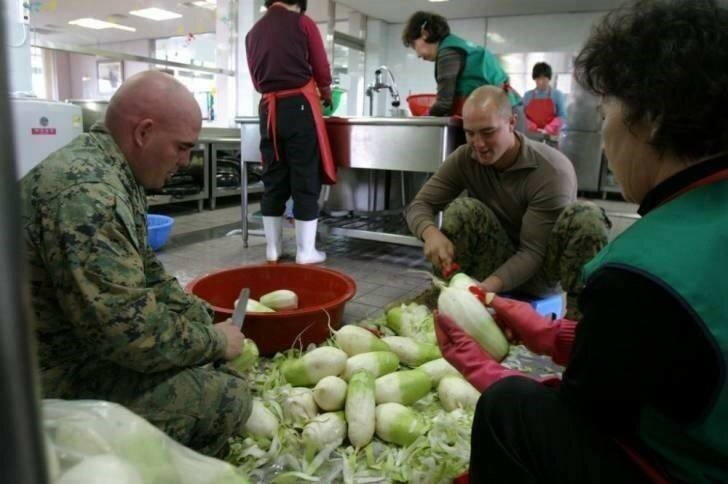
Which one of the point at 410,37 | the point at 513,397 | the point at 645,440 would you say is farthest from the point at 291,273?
the point at 410,37

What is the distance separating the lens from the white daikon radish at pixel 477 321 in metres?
1.40

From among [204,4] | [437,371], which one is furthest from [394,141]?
[204,4]

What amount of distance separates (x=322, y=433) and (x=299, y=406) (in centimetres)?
10

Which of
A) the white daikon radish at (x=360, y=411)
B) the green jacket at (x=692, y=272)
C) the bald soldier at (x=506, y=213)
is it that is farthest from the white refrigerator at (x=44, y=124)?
the green jacket at (x=692, y=272)

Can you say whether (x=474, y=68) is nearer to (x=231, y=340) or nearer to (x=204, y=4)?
(x=231, y=340)

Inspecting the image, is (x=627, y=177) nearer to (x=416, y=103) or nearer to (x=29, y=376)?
(x=29, y=376)

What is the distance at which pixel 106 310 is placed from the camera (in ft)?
2.92

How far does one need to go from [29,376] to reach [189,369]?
0.93 meters

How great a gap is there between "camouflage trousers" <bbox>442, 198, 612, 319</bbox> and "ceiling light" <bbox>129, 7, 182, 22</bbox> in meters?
7.68

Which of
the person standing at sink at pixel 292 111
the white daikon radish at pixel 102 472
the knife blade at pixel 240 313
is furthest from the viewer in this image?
the person standing at sink at pixel 292 111

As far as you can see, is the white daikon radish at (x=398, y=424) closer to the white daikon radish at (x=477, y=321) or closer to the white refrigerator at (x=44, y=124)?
the white daikon radish at (x=477, y=321)

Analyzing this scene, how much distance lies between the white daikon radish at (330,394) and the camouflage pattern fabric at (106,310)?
0.20 meters

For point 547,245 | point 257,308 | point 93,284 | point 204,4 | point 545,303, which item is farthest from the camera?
point 204,4

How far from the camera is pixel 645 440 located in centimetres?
66
